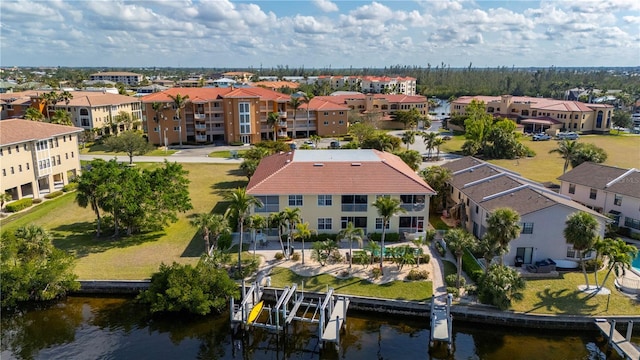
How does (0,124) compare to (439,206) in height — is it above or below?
above

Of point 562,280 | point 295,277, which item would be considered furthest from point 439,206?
point 295,277

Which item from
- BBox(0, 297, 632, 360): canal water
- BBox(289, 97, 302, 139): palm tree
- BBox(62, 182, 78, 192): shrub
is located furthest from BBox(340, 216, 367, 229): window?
BBox(289, 97, 302, 139): palm tree

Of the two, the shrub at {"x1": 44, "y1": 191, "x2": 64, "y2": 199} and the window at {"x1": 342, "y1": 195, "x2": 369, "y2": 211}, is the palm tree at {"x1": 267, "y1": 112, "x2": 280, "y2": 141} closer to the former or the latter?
the shrub at {"x1": 44, "y1": 191, "x2": 64, "y2": 199}

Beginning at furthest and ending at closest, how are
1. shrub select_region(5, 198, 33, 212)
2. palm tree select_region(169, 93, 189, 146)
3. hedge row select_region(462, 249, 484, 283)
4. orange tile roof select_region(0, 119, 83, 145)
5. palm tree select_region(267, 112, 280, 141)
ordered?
palm tree select_region(267, 112, 280, 141) < palm tree select_region(169, 93, 189, 146) < orange tile roof select_region(0, 119, 83, 145) < shrub select_region(5, 198, 33, 212) < hedge row select_region(462, 249, 484, 283)

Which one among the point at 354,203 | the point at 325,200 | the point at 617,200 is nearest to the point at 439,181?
the point at 354,203

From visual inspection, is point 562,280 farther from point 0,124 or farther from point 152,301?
point 0,124

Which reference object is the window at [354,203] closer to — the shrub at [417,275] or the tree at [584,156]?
the shrub at [417,275]
